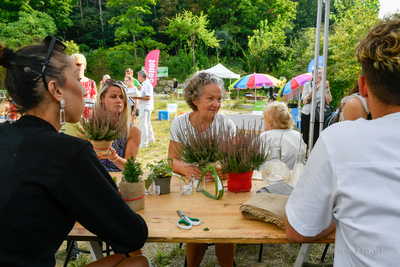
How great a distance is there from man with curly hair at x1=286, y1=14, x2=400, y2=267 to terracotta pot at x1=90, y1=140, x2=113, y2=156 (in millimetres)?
1360

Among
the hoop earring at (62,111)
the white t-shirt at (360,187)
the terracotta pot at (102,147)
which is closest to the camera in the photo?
the white t-shirt at (360,187)

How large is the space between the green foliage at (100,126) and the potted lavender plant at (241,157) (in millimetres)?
757

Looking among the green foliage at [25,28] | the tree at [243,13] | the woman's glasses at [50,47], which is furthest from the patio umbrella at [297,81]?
the tree at [243,13]

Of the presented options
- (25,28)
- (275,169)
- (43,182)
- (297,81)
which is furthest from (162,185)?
(25,28)

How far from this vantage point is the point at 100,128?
1.88m

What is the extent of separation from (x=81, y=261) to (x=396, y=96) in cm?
296

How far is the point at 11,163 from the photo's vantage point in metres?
1.02

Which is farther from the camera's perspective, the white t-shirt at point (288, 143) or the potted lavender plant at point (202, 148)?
the white t-shirt at point (288, 143)

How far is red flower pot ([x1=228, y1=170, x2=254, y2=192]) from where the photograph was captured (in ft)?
6.10

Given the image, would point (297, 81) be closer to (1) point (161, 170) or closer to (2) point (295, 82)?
(2) point (295, 82)

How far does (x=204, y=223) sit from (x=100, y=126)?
99 centimetres

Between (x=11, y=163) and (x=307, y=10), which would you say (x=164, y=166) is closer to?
(x=11, y=163)

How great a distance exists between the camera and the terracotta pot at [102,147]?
1910mm

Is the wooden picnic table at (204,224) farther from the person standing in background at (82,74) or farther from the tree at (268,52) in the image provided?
the tree at (268,52)
